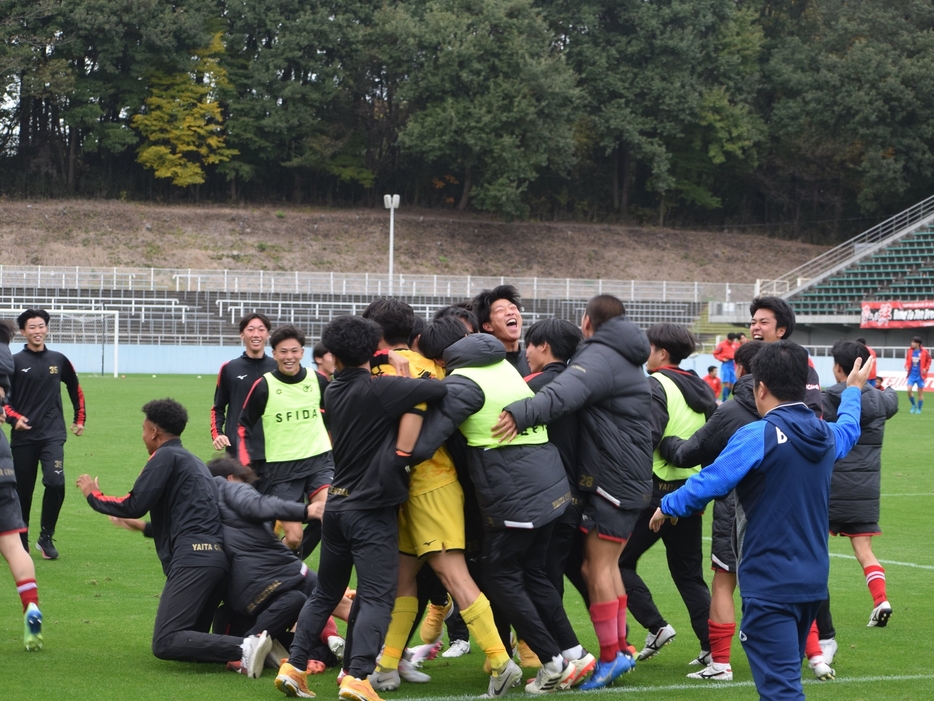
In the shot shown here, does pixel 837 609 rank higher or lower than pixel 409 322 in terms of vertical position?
lower

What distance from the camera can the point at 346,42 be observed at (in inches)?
2440

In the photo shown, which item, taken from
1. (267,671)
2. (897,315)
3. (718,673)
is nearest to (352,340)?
(267,671)

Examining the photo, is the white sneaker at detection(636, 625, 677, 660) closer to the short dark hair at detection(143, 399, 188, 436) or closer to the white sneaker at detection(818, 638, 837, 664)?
the white sneaker at detection(818, 638, 837, 664)

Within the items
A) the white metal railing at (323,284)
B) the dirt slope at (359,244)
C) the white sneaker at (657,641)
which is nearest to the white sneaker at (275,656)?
the white sneaker at (657,641)

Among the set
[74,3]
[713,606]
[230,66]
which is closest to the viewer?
[713,606]

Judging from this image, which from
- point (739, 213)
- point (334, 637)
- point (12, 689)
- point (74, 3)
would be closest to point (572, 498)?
point (334, 637)

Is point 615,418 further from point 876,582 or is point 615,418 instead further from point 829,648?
point 876,582

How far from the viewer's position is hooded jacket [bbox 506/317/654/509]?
5926mm

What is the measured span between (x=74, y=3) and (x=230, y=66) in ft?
27.5

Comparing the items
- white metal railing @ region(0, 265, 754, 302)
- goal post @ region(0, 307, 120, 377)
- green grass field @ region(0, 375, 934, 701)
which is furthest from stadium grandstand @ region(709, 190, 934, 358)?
green grass field @ region(0, 375, 934, 701)

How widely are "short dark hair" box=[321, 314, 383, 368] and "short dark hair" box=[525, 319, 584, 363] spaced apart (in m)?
1.02

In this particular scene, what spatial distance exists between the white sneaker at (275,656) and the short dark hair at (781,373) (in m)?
3.17

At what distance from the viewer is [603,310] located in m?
6.05

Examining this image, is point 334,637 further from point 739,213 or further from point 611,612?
point 739,213
